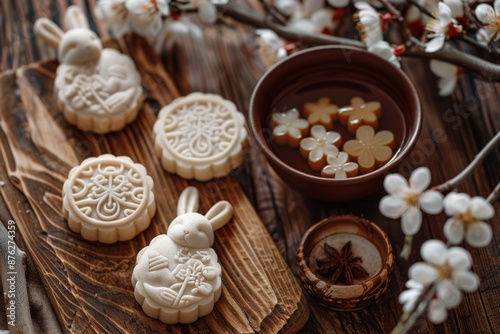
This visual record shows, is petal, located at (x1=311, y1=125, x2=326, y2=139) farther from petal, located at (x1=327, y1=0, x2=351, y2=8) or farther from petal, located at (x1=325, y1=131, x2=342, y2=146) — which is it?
petal, located at (x1=327, y1=0, x2=351, y2=8)

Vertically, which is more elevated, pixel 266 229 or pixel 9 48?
pixel 9 48

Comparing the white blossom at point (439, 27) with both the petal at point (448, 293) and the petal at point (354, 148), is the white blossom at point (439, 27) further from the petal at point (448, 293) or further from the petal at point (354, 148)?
the petal at point (448, 293)

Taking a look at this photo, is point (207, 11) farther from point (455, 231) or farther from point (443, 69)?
point (455, 231)

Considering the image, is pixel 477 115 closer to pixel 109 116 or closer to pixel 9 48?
pixel 109 116

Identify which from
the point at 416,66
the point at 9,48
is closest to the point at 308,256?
the point at 416,66

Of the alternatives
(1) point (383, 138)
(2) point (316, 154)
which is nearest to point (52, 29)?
(2) point (316, 154)

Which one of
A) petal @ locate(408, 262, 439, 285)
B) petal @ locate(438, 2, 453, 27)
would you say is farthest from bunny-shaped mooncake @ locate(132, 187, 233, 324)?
petal @ locate(438, 2, 453, 27)

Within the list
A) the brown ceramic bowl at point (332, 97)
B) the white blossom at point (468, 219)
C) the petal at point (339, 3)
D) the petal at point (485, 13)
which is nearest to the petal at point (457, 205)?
the white blossom at point (468, 219)
